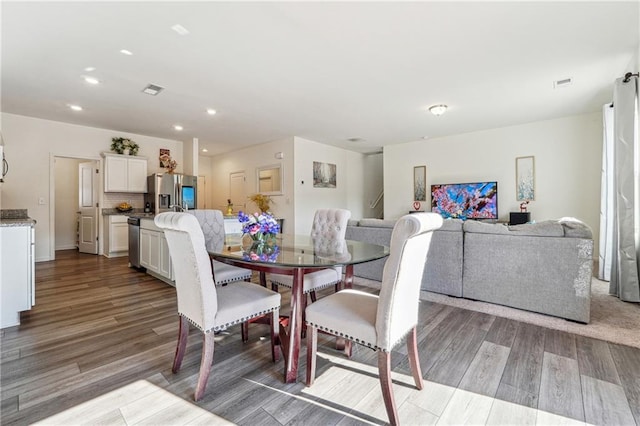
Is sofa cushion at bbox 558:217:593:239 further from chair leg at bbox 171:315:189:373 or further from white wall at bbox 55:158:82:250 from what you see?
white wall at bbox 55:158:82:250

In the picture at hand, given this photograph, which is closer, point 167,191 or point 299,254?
point 299,254

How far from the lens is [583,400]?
1503 millimetres

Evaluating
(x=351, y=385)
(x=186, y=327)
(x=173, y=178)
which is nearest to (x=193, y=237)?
(x=186, y=327)

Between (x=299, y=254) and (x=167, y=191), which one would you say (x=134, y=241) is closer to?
(x=167, y=191)

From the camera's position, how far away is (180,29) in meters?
2.35

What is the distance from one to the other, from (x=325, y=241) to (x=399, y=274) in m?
1.24

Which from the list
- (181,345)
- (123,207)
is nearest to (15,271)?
(181,345)

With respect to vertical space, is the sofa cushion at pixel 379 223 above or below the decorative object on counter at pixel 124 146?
below

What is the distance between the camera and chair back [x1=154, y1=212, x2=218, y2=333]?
4.82 feet

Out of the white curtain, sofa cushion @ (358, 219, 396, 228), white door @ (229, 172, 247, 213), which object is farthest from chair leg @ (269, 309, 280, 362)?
white door @ (229, 172, 247, 213)

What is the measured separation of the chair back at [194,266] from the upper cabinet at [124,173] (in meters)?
5.01

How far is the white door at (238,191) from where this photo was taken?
7.36 meters

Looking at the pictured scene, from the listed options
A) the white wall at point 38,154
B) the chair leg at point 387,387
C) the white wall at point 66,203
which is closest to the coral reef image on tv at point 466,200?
the chair leg at point 387,387

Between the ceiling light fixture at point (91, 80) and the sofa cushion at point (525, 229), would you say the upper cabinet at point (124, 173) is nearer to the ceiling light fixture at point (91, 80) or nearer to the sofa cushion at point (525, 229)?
the ceiling light fixture at point (91, 80)
